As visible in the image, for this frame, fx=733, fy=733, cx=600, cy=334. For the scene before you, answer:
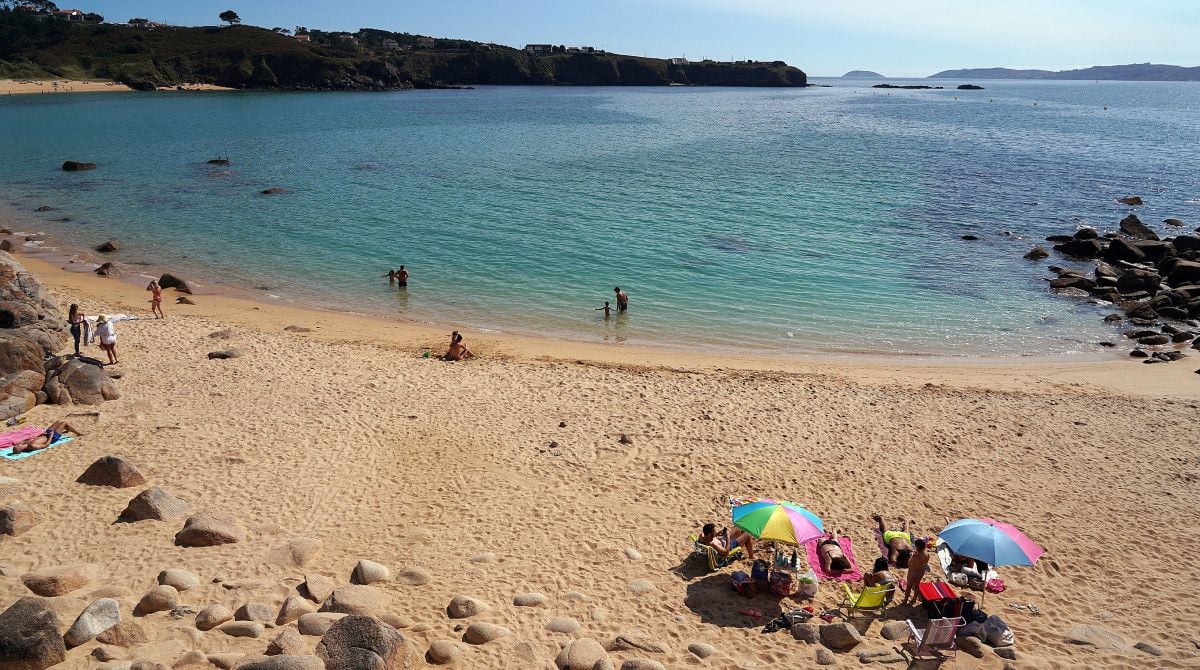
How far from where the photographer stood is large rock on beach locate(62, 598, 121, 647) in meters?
9.28

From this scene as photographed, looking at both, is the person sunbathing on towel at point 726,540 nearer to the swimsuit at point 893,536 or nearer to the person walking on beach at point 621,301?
the swimsuit at point 893,536

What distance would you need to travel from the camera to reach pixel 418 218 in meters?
42.7

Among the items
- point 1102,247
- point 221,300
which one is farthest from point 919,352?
point 221,300

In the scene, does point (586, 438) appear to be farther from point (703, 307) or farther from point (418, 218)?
point (418, 218)

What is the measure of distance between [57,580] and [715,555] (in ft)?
32.0

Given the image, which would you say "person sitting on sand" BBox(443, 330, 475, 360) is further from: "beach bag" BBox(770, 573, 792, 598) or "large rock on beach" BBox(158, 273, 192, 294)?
"large rock on beach" BBox(158, 273, 192, 294)

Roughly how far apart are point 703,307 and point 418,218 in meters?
20.9

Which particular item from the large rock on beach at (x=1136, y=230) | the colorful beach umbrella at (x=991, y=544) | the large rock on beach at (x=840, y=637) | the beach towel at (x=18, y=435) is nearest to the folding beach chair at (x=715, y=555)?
the large rock on beach at (x=840, y=637)

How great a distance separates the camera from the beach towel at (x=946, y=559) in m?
12.3

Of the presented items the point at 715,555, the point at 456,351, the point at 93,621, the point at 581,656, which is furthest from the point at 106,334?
the point at 715,555

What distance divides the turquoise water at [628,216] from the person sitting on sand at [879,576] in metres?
13.9

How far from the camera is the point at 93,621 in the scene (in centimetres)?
944

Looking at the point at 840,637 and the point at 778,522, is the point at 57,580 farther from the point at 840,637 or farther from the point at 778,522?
the point at 840,637

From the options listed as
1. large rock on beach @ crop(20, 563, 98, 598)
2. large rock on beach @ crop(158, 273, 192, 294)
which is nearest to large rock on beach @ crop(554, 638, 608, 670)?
large rock on beach @ crop(20, 563, 98, 598)
